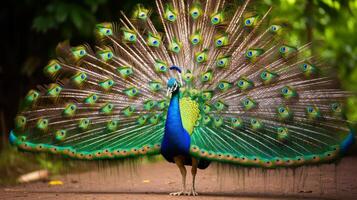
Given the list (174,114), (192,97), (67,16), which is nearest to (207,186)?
(192,97)

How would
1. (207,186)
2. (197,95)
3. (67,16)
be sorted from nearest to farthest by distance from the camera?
1. (197,95)
2. (207,186)
3. (67,16)

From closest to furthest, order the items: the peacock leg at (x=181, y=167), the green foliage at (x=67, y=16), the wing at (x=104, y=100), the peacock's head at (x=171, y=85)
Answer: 1. the peacock's head at (x=171, y=85)
2. the peacock leg at (x=181, y=167)
3. the wing at (x=104, y=100)
4. the green foliage at (x=67, y=16)

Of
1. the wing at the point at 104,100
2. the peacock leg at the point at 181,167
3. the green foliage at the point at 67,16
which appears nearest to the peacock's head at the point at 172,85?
the wing at the point at 104,100

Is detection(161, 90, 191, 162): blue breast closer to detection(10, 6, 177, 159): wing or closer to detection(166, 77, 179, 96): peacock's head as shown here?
detection(166, 77, 179, 96): peacock's head

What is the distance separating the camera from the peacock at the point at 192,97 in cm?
641

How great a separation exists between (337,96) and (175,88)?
149 centimetres

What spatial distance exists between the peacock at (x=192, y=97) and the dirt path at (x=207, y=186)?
1.11 ft

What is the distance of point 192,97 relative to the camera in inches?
261

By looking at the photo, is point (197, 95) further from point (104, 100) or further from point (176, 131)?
point (104, 100)

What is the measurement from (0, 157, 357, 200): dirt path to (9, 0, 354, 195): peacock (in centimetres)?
34

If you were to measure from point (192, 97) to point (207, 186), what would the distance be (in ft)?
4.95

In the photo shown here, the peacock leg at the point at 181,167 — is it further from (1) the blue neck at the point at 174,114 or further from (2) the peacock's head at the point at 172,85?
(2) the peacock's head at the point at 172,85

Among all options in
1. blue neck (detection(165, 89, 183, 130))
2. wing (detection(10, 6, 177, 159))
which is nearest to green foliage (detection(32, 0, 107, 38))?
wing (detection(10, 6, 177, 159))

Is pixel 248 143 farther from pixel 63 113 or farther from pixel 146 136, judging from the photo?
pixel 63 113
